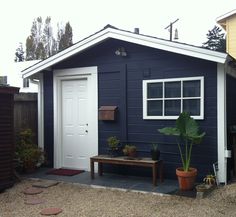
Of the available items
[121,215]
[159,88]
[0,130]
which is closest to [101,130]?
[159,88]

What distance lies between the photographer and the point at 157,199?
5.98 meters

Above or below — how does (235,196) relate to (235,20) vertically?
below

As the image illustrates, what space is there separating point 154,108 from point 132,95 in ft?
1.92

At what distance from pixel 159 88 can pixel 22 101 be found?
3389 mm

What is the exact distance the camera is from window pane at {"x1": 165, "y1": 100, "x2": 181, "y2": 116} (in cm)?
712

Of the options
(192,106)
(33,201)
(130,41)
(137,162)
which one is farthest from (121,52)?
(33,201)

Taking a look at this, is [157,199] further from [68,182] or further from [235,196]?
[68,182]

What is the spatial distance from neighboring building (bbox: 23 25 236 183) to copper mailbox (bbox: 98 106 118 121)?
14cm

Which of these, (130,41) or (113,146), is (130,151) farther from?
(130,41)

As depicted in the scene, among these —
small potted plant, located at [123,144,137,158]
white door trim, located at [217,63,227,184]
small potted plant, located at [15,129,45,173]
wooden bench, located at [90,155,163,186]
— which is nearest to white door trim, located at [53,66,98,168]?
small potted plant, located at [15,129,45,173]

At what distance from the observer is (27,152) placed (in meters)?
7.85

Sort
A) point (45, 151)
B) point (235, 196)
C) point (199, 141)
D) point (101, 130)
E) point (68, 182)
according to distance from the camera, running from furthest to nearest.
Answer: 1. point (45, 151)
2. point (101, 130)
3. point (68, 182)
4. point (199, 141)
5. point (235, 196)

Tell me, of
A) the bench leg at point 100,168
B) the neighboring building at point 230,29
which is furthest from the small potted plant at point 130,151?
the neighboring building at point 230,29

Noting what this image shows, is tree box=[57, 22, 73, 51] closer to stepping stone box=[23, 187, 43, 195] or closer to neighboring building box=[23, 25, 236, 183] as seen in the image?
neighboring building box=[23, 25, 236, 183]
